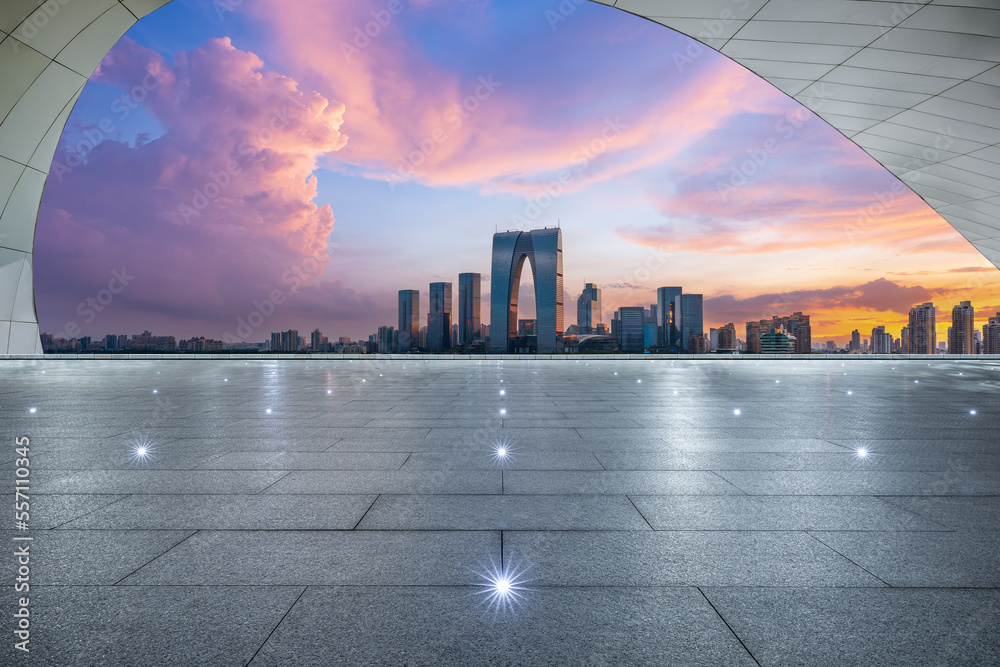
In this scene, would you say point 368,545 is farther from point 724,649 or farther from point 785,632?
point 785,632

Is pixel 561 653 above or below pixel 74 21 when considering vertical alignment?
below

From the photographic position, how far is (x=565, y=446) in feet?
26.8

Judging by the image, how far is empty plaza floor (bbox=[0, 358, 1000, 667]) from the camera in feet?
9.11

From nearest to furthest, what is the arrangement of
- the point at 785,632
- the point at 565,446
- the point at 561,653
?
the point at 561,653, the point at 785,632, the point at 565,446

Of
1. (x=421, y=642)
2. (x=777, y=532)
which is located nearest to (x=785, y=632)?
(x=777, y=532)

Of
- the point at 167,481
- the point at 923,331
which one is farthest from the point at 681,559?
the point at 923,331

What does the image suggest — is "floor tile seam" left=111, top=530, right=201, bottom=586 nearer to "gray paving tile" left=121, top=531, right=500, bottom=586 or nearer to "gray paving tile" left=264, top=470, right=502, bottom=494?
"gray paving tile" left=121, top=531, right=500, bottom=586

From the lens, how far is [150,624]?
294 centimetres

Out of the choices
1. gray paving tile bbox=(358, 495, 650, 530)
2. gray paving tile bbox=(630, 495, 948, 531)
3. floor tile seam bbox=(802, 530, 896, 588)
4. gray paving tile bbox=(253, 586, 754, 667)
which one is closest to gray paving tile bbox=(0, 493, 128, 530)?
gray paving tile bbox=(358, 495, 650, 530)

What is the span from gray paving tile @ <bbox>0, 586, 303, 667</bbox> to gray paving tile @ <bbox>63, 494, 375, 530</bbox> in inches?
47.2

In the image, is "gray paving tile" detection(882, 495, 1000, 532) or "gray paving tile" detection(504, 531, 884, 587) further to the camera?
"gray paving tile" detection(882, 495, 1000, 532)

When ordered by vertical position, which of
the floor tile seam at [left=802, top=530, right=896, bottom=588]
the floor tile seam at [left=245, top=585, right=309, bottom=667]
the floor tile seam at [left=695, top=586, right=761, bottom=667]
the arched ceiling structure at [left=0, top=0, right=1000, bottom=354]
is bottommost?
the floor tile seam at [left=802, top=530, right=896, bottom=588]

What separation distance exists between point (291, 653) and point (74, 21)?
88.7 feet

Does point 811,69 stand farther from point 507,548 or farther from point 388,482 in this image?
point 507,548
